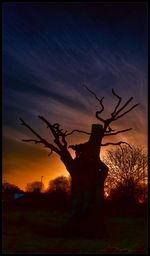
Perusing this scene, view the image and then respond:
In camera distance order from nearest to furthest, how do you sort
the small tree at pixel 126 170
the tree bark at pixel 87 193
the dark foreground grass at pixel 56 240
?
the dark foreground grass at pixel 56 240 < the tree bark at pixel 87 193 < the small tree at pixel 126 170

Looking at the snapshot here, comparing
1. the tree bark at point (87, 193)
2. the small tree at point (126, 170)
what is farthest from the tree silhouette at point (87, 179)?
the small tree at point (126, 170)

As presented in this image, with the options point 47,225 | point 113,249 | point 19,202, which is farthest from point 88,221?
point 19,202

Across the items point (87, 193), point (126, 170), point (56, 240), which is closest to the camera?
point (56, 240)

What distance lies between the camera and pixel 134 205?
4847 cm

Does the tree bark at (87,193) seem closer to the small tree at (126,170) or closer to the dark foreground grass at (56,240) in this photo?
the dark foreground grass at (56,240)

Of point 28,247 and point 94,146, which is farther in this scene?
point 94,146

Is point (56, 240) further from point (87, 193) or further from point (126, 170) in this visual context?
point (126, 170)

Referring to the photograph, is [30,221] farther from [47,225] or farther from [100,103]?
[100,103]

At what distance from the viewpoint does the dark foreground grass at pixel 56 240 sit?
20.8 metres

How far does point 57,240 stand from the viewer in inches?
966

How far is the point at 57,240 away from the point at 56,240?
0.05 metres

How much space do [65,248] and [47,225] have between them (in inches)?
399

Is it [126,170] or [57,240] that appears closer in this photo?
[57,240]

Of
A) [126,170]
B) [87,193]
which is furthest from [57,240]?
[126,170]
